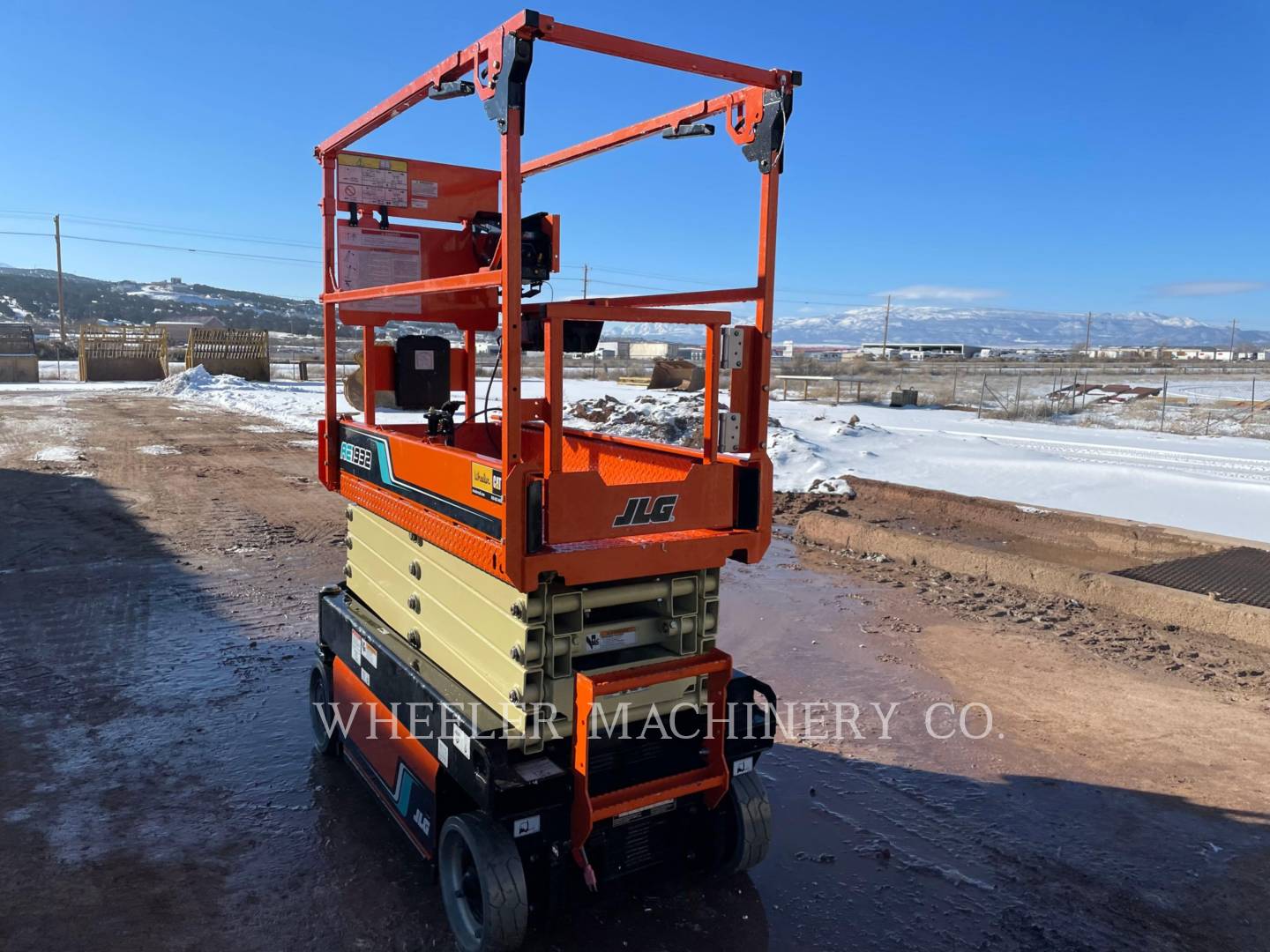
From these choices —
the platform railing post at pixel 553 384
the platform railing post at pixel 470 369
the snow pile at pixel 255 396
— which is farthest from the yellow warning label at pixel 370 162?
the snow pile at pixel 255 396

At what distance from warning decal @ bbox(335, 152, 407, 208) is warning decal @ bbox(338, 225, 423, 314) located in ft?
0.49

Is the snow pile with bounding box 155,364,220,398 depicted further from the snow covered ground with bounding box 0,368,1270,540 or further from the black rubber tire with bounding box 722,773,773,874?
the black rubber tire with bounding box 722,773,773,874

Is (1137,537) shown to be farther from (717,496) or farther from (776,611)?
(717,496)

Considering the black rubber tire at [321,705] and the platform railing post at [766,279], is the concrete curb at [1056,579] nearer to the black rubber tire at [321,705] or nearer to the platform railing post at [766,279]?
the platform railing post at [766,279]

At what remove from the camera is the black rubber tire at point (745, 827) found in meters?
3.61

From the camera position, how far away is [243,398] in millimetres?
25344

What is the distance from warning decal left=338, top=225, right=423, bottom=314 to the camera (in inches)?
174

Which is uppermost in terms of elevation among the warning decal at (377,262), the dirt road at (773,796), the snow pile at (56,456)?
the warning decal at (377,262)

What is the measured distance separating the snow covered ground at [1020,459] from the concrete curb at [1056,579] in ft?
8.91

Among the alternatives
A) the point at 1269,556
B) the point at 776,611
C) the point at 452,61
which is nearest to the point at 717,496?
the point at 452,61

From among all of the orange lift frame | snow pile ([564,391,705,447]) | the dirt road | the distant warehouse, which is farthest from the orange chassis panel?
the distant warehouse

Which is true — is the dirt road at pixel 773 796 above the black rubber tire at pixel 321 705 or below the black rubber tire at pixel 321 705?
below

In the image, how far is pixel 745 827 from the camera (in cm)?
360

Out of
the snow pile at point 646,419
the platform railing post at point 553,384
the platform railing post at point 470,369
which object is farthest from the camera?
the snow pile at point 646,419
